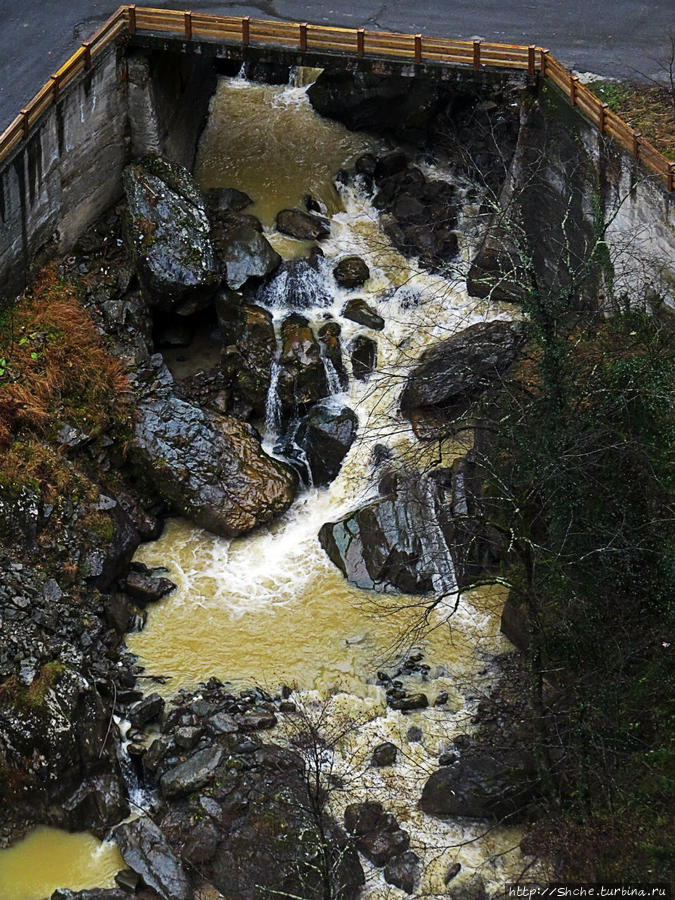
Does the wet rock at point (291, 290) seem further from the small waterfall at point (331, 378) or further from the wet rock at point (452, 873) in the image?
the wet rock at point (452, 873)

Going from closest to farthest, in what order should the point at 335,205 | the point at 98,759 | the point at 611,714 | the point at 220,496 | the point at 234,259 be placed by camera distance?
the point at 611,714
the point at 98,759
the point at 220,496
the point at 234,259
the point at 335,205

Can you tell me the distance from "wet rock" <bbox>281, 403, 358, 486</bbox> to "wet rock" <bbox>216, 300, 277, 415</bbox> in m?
0.98

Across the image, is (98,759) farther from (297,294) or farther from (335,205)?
(335,205)

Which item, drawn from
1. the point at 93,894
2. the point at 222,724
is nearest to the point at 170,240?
the point at 222,724

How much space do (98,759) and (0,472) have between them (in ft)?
17.4

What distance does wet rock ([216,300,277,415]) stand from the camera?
24.5 metres

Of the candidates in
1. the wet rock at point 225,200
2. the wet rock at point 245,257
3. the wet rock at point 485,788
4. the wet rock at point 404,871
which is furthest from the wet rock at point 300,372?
the wet rock at point 404,871

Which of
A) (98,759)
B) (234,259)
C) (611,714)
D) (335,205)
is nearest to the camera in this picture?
(611,714)

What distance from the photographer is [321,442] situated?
23953 millimetres

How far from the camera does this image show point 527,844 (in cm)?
1778

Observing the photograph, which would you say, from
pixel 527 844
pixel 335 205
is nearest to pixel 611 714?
Answer: pixel 527 844

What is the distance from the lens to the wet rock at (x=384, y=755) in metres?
19.2

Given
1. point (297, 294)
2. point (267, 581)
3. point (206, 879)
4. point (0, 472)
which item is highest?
point (297, 294)

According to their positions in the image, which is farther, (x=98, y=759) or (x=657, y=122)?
(x=657, y=122)
